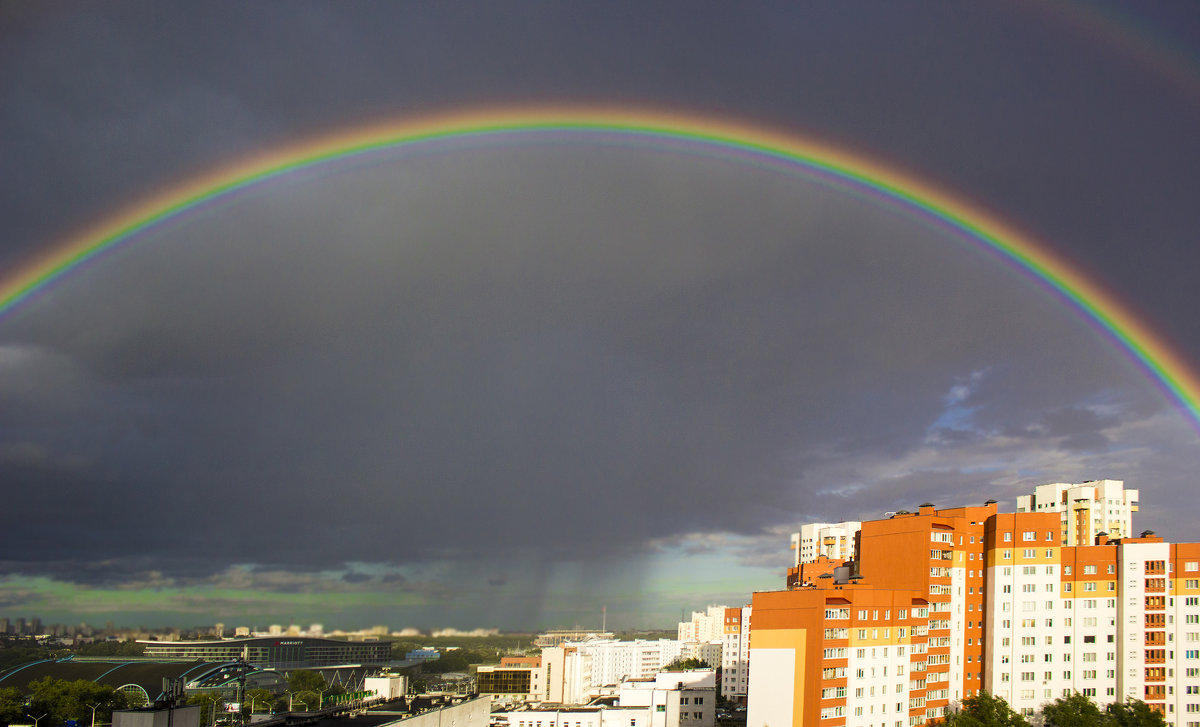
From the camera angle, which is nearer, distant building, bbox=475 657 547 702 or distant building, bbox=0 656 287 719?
distant building, bbox=0 656 287 719

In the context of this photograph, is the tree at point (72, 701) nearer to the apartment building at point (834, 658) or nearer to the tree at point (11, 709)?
the tree at point (11, 709)

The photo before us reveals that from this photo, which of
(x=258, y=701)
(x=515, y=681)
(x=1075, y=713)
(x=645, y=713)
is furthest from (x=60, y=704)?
(x=1075, y=713)

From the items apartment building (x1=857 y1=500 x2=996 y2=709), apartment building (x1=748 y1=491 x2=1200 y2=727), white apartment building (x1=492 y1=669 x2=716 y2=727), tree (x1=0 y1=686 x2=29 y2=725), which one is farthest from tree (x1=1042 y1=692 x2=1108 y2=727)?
tree (x1=0 y1=686 x2=29 y2=725)

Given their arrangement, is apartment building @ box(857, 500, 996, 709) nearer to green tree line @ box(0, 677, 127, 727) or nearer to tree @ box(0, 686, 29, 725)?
green tree line @ box(0, 677, 127, 727)

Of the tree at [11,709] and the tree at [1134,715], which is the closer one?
the tree at [1134,715]

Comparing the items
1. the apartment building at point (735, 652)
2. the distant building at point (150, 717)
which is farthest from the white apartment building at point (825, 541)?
the distant building at point (150, 717)

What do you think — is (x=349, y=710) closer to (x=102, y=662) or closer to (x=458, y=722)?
(x=458, y=722)
